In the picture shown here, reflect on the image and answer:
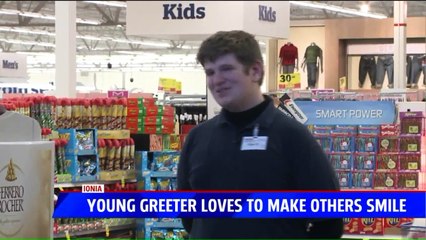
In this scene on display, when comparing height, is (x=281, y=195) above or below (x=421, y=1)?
below

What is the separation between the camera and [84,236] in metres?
6.62

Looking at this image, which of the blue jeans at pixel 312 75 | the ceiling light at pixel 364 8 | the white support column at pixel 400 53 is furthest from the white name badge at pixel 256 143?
the ceiling light at pixel 364 8

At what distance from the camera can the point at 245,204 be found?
249 centimetres

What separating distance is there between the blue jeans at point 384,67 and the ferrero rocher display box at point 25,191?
17.2 meters

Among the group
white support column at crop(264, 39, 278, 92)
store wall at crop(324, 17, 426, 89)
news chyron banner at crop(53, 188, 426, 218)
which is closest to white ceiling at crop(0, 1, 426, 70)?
store wall at crop(324, 17, 426, 89)

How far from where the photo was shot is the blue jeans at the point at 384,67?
64.2 feet

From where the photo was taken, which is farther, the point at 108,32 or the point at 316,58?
the point at 108,32

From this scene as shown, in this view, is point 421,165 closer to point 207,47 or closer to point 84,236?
point 84,236

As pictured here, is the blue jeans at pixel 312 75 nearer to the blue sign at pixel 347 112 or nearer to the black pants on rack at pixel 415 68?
the black pants on rack at pixel 415 68

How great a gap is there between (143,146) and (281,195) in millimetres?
4960

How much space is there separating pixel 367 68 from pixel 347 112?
13159mm

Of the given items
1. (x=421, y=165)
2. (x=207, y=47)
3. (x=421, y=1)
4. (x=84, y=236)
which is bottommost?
(x=84, y=236)

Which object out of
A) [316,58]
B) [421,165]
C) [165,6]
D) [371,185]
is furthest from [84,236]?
[316,58]

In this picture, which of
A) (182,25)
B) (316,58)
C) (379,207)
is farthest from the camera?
(316,58)
